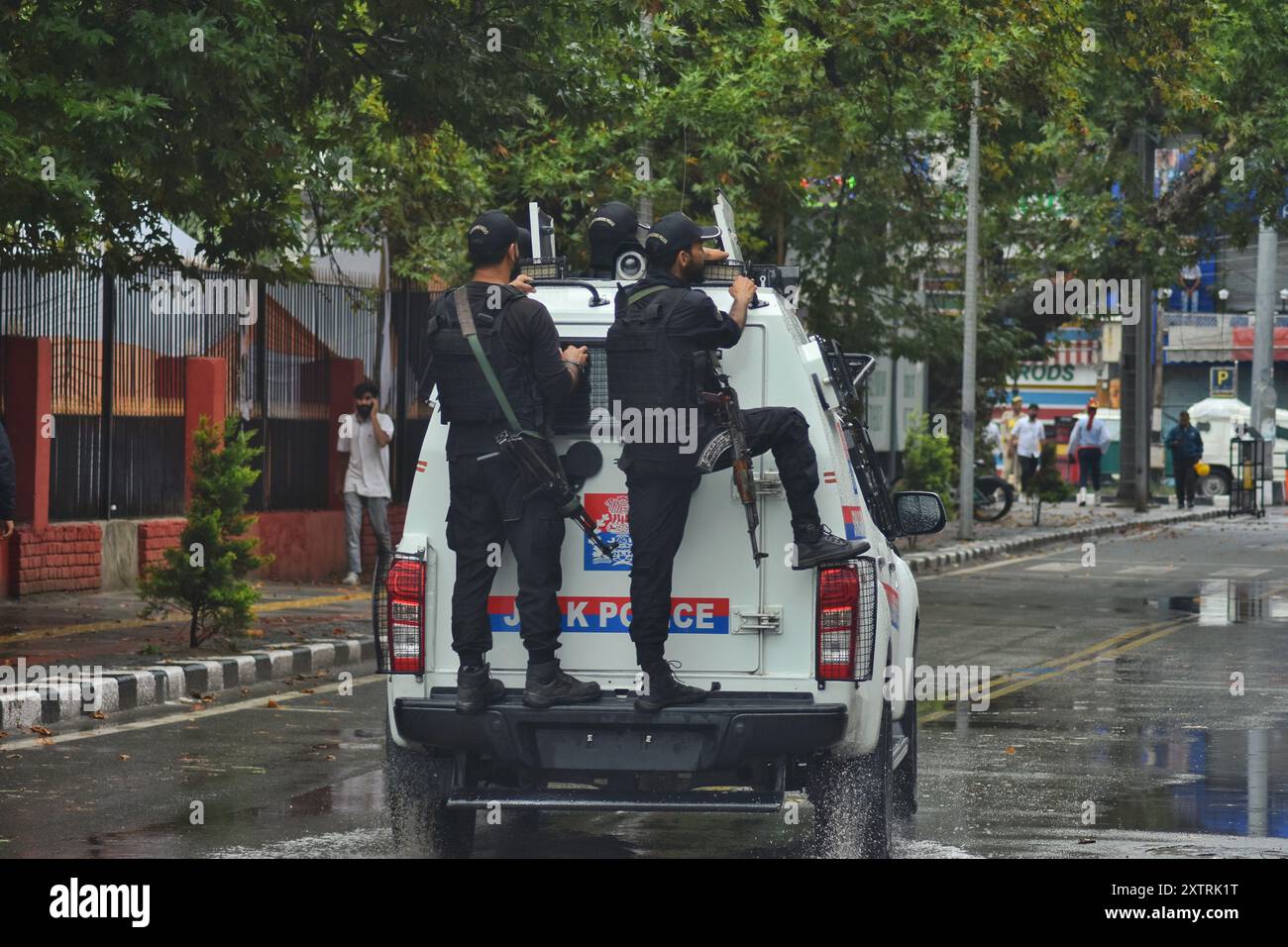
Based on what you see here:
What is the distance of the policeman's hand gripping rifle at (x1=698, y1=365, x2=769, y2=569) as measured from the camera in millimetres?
7277

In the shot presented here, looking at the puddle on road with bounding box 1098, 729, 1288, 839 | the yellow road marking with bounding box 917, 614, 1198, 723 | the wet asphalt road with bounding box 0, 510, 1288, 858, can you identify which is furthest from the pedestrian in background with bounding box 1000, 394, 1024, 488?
the puddle on road with bounding box 1098, 729, 1288, 839

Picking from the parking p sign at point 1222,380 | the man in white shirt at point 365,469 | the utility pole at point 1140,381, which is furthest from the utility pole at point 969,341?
the parking p sign at point 1222,380

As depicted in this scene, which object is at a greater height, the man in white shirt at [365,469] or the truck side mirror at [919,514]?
the man in white shirt at [365,469]

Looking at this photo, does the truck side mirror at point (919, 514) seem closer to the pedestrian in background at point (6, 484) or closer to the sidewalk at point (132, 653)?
the sidewalk at point (132, 653)

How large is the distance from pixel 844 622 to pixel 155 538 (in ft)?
44.0

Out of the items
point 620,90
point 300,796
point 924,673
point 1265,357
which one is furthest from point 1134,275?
point 300,796

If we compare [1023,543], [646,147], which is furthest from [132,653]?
[1023,543]

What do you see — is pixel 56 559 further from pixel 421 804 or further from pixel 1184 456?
pixel 1184 456

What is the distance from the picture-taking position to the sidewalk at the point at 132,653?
12.6 metres

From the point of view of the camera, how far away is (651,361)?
24.3 ft

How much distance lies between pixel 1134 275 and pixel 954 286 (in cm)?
489

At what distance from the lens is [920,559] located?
2586 cm

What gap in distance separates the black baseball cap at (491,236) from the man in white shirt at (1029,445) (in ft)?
103

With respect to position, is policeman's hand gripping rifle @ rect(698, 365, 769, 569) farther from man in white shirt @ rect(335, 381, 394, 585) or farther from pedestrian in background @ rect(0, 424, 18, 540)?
man in white shirt @ rect(335, 381, 394, 585)
